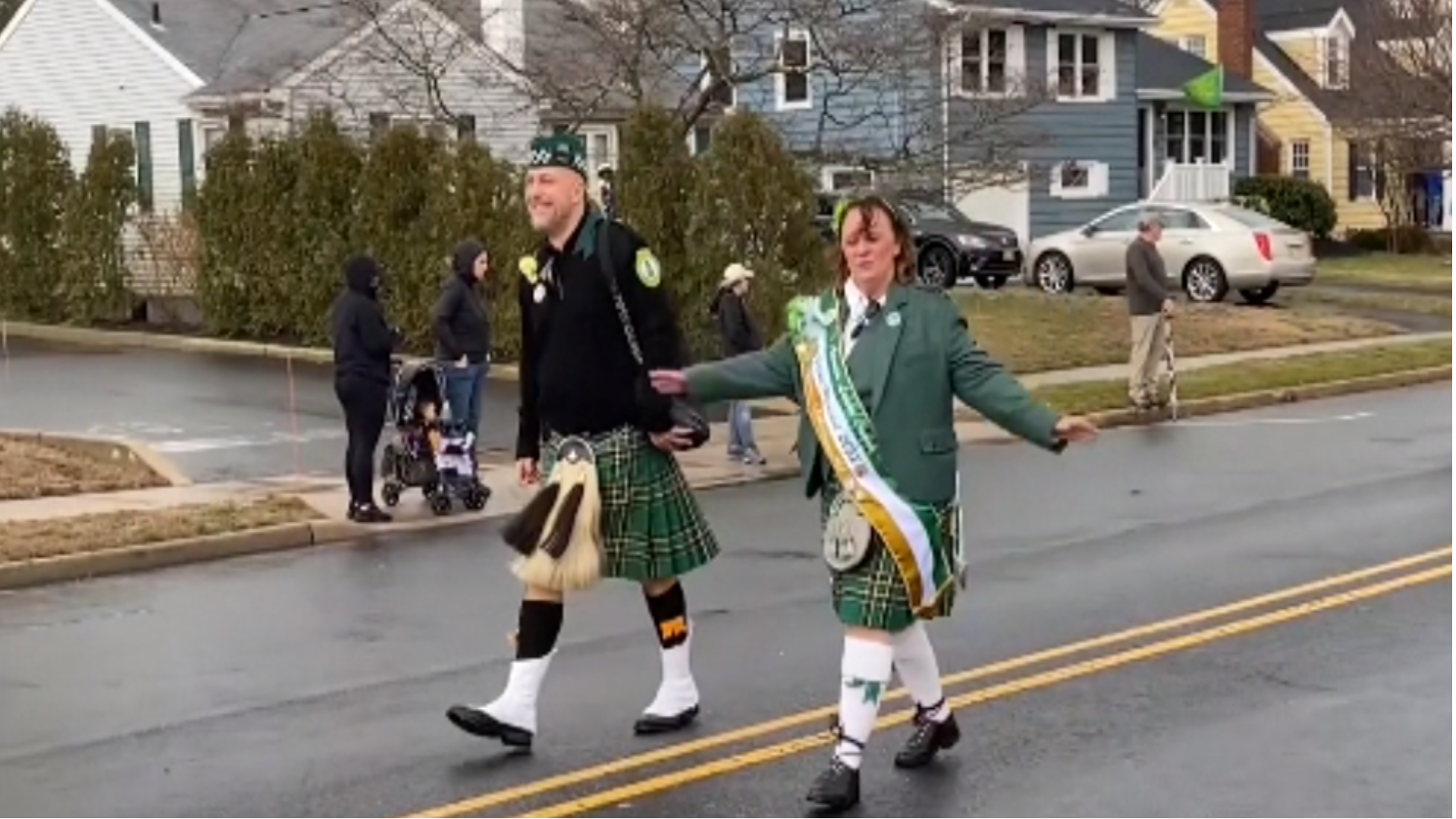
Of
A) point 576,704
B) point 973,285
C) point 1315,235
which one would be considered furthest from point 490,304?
point 1315,235

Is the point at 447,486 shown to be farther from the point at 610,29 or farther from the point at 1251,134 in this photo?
the point at 1251,134

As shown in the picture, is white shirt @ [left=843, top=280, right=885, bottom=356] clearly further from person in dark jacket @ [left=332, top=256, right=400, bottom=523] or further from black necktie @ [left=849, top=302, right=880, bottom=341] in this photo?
person in dark jacket @ [left=332, top=256, right=400, bottom=523]

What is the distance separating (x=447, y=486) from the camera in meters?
14.6

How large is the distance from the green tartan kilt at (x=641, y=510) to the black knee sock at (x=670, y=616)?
0.31 feet

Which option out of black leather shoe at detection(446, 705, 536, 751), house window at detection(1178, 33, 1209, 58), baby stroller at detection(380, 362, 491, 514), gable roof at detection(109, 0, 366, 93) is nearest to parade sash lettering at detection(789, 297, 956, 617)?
black leather shoe at detection(446, 705, 536, 751)

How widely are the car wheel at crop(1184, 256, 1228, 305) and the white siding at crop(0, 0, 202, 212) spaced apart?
1689 cm

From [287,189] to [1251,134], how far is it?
101 ft

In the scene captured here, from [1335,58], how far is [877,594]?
192 ft

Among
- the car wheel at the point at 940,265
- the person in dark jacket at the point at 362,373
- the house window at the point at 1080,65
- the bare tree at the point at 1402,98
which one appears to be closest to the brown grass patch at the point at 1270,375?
the person in dark jacket at the point at 362,373

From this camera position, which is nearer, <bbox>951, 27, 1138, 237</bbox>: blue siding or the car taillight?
the car taillight

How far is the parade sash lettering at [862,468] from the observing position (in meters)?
6.43

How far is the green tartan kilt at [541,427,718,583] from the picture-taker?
24.0 feet

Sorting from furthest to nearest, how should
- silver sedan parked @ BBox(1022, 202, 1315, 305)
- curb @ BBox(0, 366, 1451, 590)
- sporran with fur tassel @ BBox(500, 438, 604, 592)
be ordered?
silver sedan parked @ BBox(1022, 202, 1315, 305), curb @ BBox(0, 366, 1451, 590), sporran with fur tassel @ BBox(500, 438, 604, 592)

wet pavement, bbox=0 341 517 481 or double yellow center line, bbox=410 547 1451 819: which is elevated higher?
wet pavement, bbox=0 341 517 481
